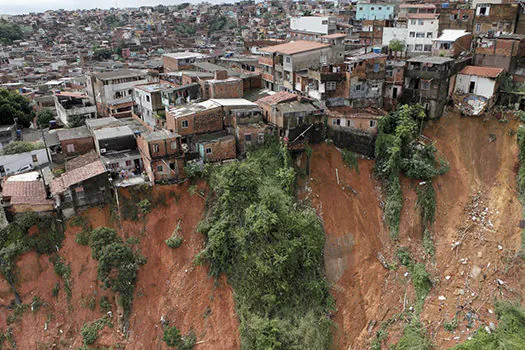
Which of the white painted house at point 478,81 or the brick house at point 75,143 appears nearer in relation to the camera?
the brick house at point 75,143

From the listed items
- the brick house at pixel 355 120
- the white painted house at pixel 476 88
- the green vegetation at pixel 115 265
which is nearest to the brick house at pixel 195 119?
the brick house at pixel 355 120

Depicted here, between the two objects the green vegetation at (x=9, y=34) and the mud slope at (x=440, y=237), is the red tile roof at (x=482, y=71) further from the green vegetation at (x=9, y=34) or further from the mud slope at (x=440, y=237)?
the green vegetation at (x=9, y=34)

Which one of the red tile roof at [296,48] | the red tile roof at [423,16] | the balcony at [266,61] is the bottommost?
the balcony at [266,61]

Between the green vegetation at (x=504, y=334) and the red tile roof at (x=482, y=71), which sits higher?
the red tile roof at (x=482, y=71)

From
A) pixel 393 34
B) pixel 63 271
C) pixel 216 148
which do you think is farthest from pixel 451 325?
pixel 393 34

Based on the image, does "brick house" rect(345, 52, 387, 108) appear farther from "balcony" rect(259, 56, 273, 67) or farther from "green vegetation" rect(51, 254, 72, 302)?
"green vegetation" rect(51, 254, 72, 302)

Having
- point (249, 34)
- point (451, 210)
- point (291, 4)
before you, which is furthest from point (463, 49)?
point (291, 4)

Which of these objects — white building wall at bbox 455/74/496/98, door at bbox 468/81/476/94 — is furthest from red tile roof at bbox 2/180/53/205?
door at bbox 468/81/476/94

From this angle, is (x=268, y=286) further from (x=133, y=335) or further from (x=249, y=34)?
(x=249, y=34)
